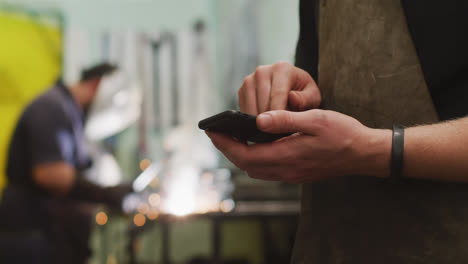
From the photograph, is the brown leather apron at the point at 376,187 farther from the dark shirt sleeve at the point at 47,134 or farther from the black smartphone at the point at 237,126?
the dark shirt sleeve at the point at 47,134

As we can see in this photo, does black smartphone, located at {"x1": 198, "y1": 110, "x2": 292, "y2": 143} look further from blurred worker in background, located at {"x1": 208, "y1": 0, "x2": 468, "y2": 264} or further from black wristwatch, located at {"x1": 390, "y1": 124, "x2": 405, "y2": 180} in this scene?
black wristwatch, located at {"x1": 390, "y1": 124, "x2": 405, "y2": 180}

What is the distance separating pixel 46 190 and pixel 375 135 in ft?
5.77

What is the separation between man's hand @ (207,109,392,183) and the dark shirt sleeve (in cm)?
150

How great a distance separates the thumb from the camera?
45 cm

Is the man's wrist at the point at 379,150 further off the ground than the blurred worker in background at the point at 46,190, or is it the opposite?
the man's wrist at the point at 379,150

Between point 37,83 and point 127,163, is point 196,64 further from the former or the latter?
point 37,83

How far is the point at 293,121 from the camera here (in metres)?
0.45

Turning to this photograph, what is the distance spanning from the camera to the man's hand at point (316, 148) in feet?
1.48

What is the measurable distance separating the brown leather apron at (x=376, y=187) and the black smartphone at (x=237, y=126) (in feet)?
0.59

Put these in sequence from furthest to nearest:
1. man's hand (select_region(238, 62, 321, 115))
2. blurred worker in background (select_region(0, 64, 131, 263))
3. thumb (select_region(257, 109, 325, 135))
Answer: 1. blurred worker in background (select_region(0, 64, 131, 263))
2. man's hand (select_region(238, 62, 321, 115))
3. thumb (select_region(257, 109, 325, 135))

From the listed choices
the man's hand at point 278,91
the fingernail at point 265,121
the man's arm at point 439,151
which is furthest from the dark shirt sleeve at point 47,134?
the man's arm at point 439,151

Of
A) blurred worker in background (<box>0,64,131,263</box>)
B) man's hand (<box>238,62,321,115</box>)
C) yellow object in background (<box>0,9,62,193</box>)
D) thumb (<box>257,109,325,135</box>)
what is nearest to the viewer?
thumb (<box>257,109,325,135</box>)

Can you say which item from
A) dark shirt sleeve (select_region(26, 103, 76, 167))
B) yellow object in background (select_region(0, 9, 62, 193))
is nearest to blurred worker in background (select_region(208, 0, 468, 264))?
dark shirt sleeve (select_region(26, 103, 76, 167))

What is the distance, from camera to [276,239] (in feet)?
10.0
